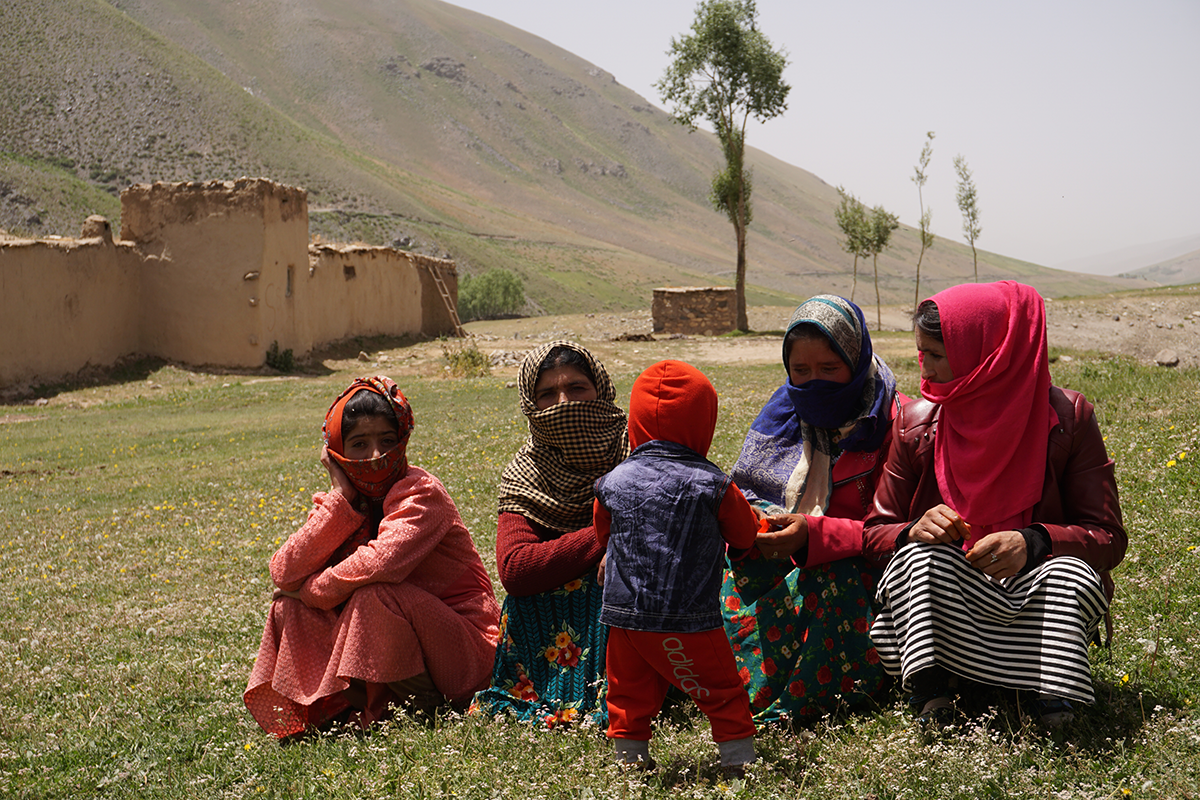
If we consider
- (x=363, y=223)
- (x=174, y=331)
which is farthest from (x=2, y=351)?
(x=363, y=223)

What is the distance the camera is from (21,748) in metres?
3.75

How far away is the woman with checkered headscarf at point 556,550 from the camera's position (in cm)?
352

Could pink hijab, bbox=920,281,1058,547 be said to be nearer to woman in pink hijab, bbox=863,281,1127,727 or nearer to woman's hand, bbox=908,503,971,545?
woman in pink hijab, bbox=863,281,1127,727

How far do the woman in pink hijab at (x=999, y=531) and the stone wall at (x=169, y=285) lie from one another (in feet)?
63.7

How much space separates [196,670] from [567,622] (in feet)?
7.47

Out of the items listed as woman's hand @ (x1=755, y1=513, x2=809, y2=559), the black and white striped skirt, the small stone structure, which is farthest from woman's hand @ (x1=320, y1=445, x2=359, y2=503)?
the small stone structure

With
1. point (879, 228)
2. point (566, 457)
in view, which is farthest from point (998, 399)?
point (879, 228)

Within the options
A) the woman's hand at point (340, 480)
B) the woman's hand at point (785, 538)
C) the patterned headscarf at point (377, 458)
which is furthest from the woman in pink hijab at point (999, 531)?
the woman's hand at point (340, 480)

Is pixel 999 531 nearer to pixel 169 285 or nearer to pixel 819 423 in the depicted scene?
pixel 819 423

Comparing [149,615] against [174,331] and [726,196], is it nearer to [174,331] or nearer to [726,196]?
[174,331]

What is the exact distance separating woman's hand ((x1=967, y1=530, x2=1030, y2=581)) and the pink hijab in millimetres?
175

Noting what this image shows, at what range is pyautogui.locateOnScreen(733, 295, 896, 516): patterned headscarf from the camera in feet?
11.5

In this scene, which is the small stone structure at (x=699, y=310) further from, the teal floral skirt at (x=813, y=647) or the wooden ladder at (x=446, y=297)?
the teal floral skirt at (x=813, y=647)

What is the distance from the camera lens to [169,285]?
20.5 meters
